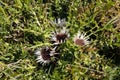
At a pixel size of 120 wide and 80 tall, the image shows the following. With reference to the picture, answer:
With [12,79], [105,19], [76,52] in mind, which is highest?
[105,19]

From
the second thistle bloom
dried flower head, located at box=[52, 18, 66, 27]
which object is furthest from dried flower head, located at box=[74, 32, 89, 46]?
dried flower head, located at box=[52, 18, 66, 27]

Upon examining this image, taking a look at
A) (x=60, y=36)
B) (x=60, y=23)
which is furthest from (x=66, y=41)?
(x=60, y=23)

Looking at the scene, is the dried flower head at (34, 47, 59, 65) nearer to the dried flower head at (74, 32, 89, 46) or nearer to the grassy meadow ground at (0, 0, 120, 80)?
the grassy meadow ground at (0, 0, 120, 80)

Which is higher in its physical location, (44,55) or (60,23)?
(60,23)

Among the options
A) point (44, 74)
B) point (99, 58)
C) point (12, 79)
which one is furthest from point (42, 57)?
point (99, 58)

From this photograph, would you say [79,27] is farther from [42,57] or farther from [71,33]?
[42,57]

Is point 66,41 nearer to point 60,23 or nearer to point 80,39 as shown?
point 80,39

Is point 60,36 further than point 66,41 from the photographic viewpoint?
Yes

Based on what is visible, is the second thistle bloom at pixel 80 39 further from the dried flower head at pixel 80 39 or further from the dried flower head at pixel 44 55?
the dried flower head at pixel 44 55
